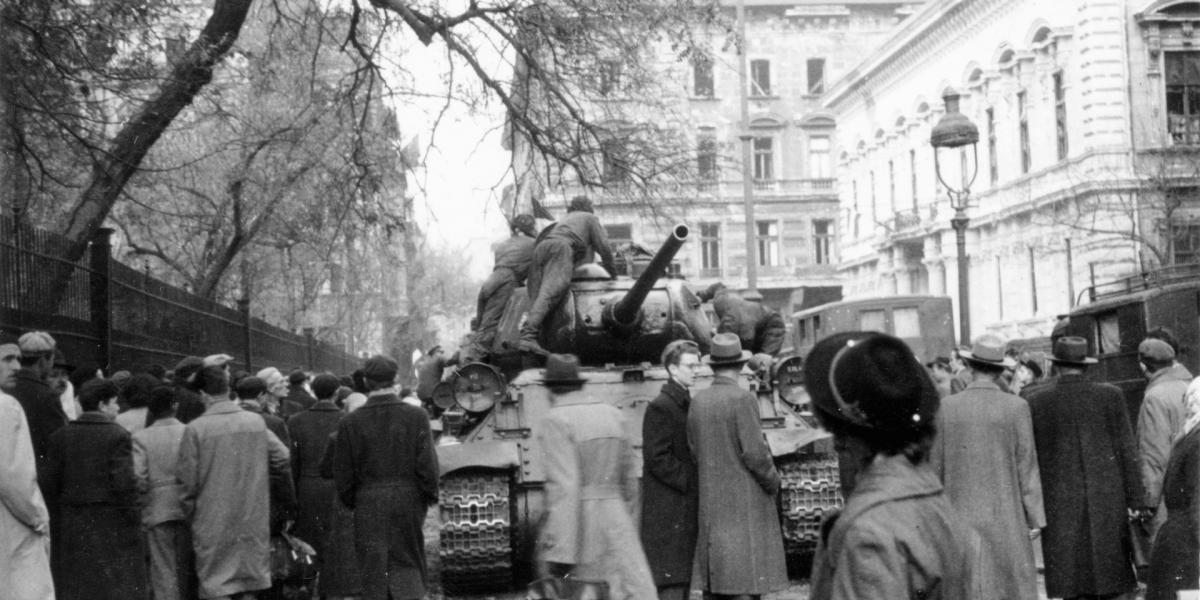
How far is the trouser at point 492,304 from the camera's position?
14000 millimetres

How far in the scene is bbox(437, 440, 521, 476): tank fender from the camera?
1087 centimetres

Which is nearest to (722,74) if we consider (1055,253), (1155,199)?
(1055,253)

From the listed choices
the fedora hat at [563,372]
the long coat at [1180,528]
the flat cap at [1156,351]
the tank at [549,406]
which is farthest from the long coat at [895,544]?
the flat cap at [1156,351]

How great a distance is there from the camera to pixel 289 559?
10422mm

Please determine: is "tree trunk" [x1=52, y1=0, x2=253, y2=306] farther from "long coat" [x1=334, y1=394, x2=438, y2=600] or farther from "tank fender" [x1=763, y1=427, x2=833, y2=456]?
"tank fender" [x1=763, y1=427, x2=833, y2=456]

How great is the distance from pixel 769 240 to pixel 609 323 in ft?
172

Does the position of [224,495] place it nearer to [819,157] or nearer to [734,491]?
[734,491]

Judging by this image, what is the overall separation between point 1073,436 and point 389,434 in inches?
153

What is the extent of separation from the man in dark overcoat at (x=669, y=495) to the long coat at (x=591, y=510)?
3.51 ft

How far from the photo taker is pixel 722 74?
203 feet

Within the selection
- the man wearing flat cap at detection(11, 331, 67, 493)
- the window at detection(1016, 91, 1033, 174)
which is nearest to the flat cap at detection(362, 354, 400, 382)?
the man wearing flat cap at detection(11, 331, 67, 493)

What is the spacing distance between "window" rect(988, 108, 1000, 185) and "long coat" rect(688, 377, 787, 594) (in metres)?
34.0

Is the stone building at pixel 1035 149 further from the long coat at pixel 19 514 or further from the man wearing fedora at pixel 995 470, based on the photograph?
the long coat at pixel 19 514

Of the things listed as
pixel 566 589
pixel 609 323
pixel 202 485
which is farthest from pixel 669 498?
pixel 609 323
